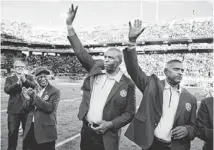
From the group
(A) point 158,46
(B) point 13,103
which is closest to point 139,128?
(B) point 13,103

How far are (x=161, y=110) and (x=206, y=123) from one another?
0.48 metres

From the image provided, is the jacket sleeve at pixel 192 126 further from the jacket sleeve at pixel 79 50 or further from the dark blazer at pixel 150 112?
the jacket sleeve at pixel 79 50

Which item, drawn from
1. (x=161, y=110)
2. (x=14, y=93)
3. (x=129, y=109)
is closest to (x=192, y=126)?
(x=161, y=110)

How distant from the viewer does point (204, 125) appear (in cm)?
249

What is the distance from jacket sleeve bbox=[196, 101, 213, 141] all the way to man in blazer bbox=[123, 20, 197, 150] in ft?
0.27

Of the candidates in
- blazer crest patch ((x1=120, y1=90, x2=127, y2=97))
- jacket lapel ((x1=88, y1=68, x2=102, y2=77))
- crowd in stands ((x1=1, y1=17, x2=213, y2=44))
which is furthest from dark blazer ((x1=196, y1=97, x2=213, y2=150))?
crowd in stands ((x1=1, y1=17, x2=213, y2=44))

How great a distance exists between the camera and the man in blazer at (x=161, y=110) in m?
2.63

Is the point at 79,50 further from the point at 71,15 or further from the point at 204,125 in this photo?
the point at 204,125

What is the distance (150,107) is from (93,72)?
804 millimetres

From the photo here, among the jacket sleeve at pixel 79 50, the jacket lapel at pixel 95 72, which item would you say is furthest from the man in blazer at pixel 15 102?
the jacket lapel at pixel 95 72

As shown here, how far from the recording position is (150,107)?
274 centimetres

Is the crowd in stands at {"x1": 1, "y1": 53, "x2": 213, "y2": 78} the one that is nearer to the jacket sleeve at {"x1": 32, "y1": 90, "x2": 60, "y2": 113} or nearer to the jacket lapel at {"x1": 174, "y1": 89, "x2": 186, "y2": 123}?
the jacket sleeve at {"x1": 32, "y1": 90, "x2": 60, "y2": 113}

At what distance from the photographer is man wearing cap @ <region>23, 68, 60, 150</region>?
3.36 m

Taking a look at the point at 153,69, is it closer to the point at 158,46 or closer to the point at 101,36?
the point at 158,46
